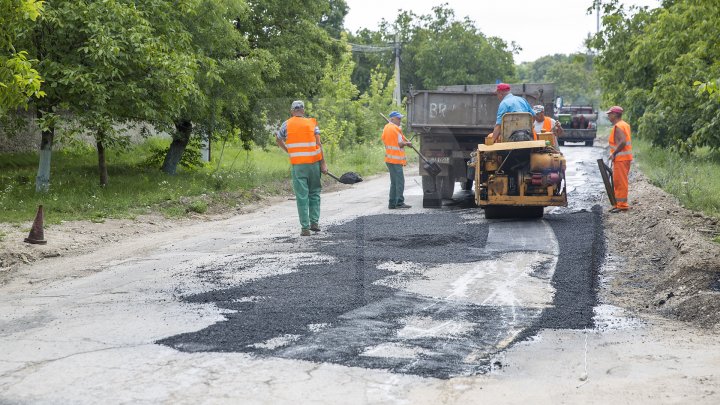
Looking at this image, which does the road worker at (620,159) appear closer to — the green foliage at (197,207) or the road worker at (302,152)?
the road worker at (302,152)

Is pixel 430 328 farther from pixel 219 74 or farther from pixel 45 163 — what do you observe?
pixel 219 74

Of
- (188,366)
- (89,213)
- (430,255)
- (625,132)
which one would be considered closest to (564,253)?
(430,255)

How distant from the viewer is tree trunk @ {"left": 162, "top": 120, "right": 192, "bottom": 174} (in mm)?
20828

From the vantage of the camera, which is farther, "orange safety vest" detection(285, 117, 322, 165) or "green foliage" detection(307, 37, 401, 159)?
"green foliage" detection(307, 37, 401, 159)

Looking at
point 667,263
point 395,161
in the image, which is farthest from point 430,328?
point 395,161

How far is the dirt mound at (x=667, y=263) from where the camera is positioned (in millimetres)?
7504

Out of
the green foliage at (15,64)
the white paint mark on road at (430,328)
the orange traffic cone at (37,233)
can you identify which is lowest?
the white paint mark on road at (430,328)

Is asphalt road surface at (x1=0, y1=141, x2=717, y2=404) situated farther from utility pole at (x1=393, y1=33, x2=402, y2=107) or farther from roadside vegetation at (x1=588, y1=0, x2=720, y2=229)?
utility pole at (x1=393, y1=33, x2=402, y2=107)

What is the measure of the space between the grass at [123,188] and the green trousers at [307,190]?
3.55 meters

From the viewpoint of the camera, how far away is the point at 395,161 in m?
16.1

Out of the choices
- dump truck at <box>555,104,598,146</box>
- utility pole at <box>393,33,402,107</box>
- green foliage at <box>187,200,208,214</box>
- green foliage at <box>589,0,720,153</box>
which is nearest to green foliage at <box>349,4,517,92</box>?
utility pole at <box>393,33,402,107</box>

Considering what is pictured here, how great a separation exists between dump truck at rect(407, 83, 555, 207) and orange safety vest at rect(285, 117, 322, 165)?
4127 millimetres

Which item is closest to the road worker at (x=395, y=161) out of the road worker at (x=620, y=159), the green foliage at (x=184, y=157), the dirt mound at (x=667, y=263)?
the road worker at (x=620, y=159)

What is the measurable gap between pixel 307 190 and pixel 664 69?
16114 mm
